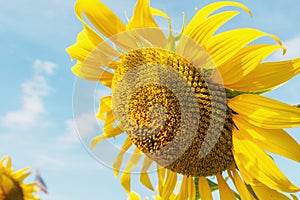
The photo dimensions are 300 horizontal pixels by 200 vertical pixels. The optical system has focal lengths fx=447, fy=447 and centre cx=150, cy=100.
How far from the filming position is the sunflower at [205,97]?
2.22 metres

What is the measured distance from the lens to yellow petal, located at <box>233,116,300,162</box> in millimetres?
2273

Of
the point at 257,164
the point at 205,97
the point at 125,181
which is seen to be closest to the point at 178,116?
the point at 205,97

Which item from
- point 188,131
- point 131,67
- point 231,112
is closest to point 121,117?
point 131,67

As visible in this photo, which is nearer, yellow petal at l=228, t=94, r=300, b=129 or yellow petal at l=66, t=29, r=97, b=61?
yellow petal at l=228, t=94, r=300, b=129

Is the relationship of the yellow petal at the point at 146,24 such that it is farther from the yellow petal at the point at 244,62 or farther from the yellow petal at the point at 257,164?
the yellow petal at the point at 257,164

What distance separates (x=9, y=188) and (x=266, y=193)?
14.1 feet

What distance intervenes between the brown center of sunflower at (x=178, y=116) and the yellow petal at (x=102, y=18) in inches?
9.6

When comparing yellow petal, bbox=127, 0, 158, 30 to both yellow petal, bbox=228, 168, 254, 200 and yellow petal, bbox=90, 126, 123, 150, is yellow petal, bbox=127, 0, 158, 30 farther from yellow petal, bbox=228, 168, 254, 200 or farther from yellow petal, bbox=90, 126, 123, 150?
yellow petal, bbox=228, 168, 254, 200

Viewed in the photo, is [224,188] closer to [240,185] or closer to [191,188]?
[240,185]

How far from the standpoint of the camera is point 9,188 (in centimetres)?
593

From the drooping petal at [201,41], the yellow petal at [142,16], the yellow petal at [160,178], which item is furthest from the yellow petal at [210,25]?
the yellow petal at [160,178]

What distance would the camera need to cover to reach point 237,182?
8.60 ft

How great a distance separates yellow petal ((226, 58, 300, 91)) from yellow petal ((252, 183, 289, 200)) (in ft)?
1.92

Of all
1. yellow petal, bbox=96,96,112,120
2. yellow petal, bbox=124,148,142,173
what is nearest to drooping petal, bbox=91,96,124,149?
yellow petal, bbox=96,96,112,120
